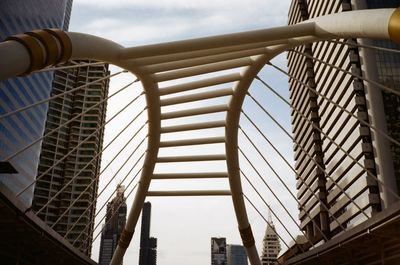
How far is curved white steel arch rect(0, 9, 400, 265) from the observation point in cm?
1071

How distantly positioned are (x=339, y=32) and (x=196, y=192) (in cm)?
1672

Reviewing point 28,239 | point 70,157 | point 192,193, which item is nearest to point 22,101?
point 70,157

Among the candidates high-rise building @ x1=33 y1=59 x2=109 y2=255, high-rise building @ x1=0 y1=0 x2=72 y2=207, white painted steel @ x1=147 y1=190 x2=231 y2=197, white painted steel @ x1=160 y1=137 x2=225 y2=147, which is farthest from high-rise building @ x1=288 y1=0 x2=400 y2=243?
high-rise building @ x1=0 y1=0 x2=72 y2=207

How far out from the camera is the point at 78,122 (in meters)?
137

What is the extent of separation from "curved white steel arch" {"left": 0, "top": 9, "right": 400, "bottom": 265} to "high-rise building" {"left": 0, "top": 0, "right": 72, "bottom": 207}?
206 feet

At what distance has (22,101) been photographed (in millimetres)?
96188

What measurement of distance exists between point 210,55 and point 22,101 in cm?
8883

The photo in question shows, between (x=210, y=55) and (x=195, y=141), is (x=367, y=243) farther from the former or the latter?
(x=195, y=141)

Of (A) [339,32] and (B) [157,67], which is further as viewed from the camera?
(B) [157,67]

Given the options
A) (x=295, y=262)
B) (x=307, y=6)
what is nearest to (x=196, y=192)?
(x=295, y=262)

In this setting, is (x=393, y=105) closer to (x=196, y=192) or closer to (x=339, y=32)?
(x=196, y=192)

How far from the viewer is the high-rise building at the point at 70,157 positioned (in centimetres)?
11944

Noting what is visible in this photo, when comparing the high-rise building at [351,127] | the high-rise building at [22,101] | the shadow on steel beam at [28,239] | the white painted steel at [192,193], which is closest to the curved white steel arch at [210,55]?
the white painted steel at [192,193]

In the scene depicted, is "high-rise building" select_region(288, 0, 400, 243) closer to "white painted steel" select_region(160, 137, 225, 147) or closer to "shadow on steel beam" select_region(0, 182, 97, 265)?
"white painted steel" select_region(160, 137, 225, 147)
